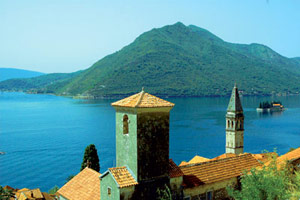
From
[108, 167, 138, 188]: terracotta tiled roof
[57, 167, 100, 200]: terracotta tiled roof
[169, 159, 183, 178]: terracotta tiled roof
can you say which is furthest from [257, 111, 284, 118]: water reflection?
[108, 167, 138, 188]: terracotta tiled roof

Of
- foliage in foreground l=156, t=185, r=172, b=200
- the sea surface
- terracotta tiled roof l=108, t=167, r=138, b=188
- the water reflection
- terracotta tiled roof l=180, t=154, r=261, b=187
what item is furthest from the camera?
the water reflection

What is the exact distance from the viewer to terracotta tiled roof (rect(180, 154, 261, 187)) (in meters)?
14.8

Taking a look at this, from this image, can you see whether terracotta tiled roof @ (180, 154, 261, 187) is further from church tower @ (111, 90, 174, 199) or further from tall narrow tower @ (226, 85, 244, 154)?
tall narrow tower @ (226, 85, 244, 154)

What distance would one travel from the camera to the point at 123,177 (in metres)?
12.8

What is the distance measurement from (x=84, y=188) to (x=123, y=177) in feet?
16.6

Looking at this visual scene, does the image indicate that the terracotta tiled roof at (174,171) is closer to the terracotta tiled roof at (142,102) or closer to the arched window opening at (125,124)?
the arched window opening at (125,124)

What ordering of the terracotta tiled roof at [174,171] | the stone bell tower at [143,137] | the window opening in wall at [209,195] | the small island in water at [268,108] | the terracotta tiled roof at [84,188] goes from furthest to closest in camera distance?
the small island in water at [268,108], the terracotta tiled roof at [84,188], the window opening in wall at [209,195], the terracotta tiled roof at [174,171], the stone bell tower at [143,137]

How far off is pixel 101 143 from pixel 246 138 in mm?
34359

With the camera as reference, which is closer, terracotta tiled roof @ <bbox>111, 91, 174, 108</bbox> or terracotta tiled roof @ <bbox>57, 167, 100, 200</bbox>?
terracotta tiled roof @ <bbox>111, 91, 174, 108</bbox>

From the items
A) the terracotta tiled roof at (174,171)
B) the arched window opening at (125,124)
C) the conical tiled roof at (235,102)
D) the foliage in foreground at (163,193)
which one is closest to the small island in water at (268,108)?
the conical tiled roof at (235,102)

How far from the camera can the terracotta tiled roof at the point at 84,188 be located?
16.1m

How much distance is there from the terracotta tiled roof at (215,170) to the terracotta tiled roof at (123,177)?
2898 millimetres

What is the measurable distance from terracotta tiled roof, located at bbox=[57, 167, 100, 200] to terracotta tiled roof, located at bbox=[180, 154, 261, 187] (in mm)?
4751

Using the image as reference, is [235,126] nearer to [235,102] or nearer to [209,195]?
[235,102]
